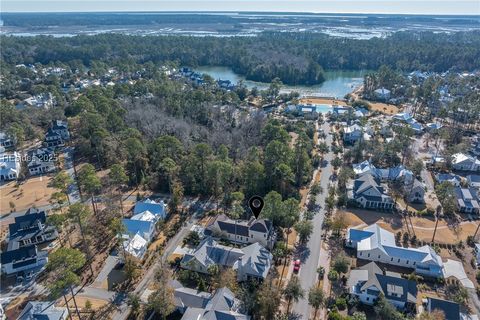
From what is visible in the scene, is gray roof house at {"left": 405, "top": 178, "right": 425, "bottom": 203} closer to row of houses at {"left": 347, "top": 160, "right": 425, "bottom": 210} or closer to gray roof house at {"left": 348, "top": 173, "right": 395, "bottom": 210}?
row of houses at {"left": 347, "top": 160, "right": 425, "bottom": 210}

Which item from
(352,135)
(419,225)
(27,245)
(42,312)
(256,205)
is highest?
(256,205)

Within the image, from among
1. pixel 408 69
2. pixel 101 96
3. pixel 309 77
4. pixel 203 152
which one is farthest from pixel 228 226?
pixel 408 69

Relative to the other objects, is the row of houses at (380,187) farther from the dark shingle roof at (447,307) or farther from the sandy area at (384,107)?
the sandy area at (384,107)

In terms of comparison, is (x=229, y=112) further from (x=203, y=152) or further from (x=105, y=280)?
(x=105, y=280)

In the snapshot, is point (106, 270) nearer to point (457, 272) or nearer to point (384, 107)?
point (457, 272)

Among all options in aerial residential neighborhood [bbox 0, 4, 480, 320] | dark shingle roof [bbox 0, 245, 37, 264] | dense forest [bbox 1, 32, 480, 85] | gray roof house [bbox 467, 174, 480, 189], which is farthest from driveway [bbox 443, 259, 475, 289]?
dense forest [bbox 1, 32, 480, 85]

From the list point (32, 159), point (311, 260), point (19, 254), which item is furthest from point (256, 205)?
point (32, 159)
